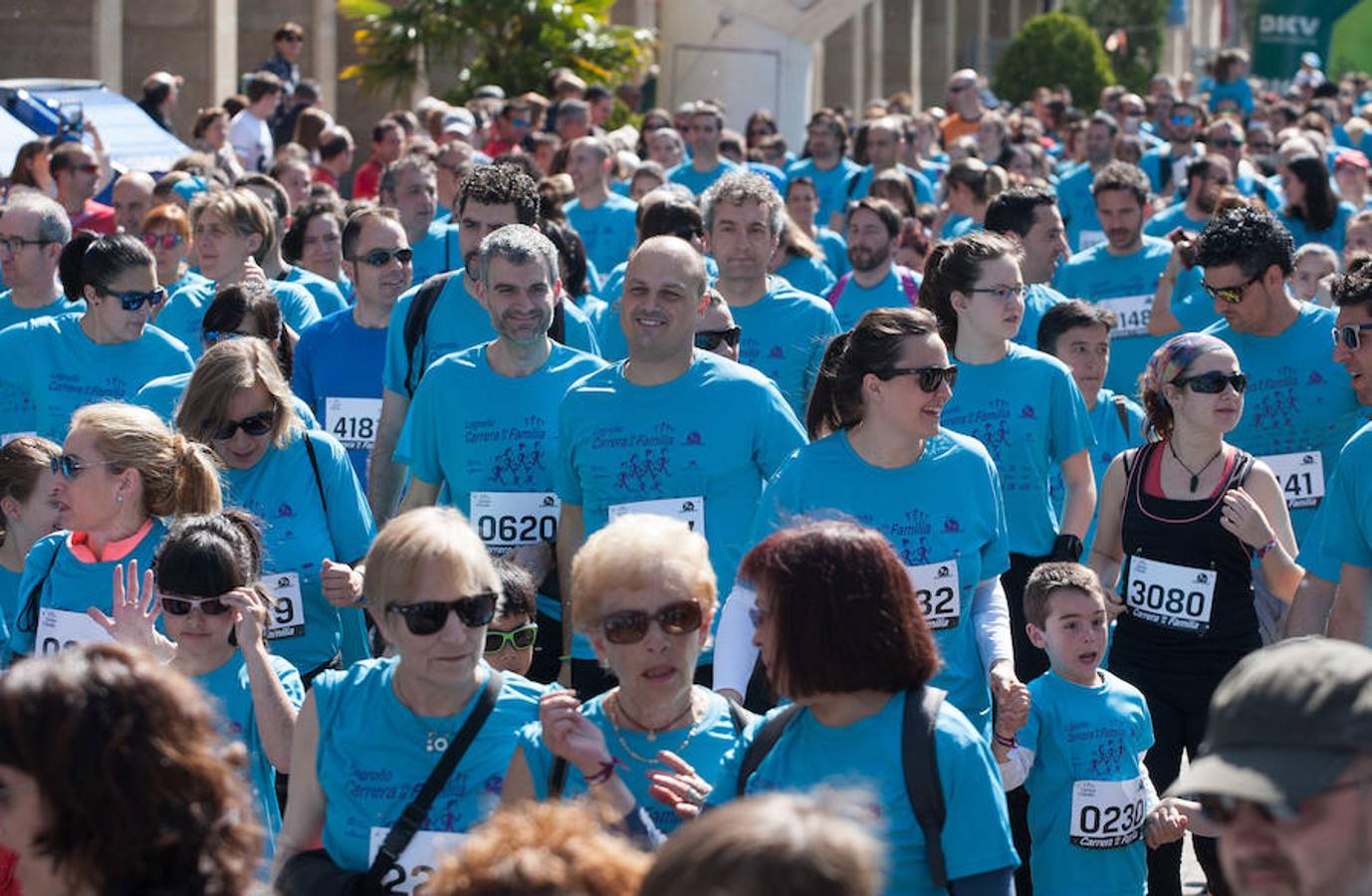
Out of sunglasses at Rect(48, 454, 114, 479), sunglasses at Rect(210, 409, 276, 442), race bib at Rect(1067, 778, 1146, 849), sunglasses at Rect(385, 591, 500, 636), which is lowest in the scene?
race bib at Rect(1067, 778, 1146, 849)

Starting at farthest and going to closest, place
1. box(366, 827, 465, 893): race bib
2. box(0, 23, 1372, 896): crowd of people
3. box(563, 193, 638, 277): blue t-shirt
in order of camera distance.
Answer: box(563, 193, 638, 277): blue t-shirt → box(366, 827, 465, 893): race bib → box(0, 23, 1372, 896): crowd of people

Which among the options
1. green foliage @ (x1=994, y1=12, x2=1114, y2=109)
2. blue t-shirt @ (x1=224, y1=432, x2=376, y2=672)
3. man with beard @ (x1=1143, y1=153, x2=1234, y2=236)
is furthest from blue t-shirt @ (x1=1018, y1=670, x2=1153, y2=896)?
green foliage @ (x1=994, y1=12, x2=1114, y2=109)

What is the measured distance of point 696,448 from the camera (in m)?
6.16

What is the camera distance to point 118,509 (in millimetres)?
5883

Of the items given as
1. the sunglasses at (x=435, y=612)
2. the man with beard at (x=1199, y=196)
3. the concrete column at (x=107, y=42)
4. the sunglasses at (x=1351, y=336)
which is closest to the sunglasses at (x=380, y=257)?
the sunglasses at (x=1351, y=336)

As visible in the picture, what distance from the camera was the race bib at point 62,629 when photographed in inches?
226

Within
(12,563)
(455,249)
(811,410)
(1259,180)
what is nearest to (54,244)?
(455,249)

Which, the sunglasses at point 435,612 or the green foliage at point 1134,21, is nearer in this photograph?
the sunglasses at point 435,612

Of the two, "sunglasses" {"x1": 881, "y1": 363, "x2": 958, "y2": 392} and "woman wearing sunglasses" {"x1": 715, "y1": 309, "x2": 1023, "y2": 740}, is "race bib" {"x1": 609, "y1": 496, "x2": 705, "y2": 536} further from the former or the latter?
"sunglasses" {"x1": 881, "y1": 363, "x2": 958, "y2": 392}

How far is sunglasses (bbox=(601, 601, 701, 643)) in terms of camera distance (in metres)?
4.36

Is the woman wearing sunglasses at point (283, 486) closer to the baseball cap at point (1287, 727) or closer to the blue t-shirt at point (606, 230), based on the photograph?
the baseball cap at point (1287, 727)

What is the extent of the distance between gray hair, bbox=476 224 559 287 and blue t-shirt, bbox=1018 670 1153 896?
1.88 m

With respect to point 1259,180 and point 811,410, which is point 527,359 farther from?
point 1259,180

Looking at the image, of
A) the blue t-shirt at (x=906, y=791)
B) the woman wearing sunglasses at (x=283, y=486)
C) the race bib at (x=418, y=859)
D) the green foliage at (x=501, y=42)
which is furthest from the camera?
the green foliage at (x=501, y=42)
